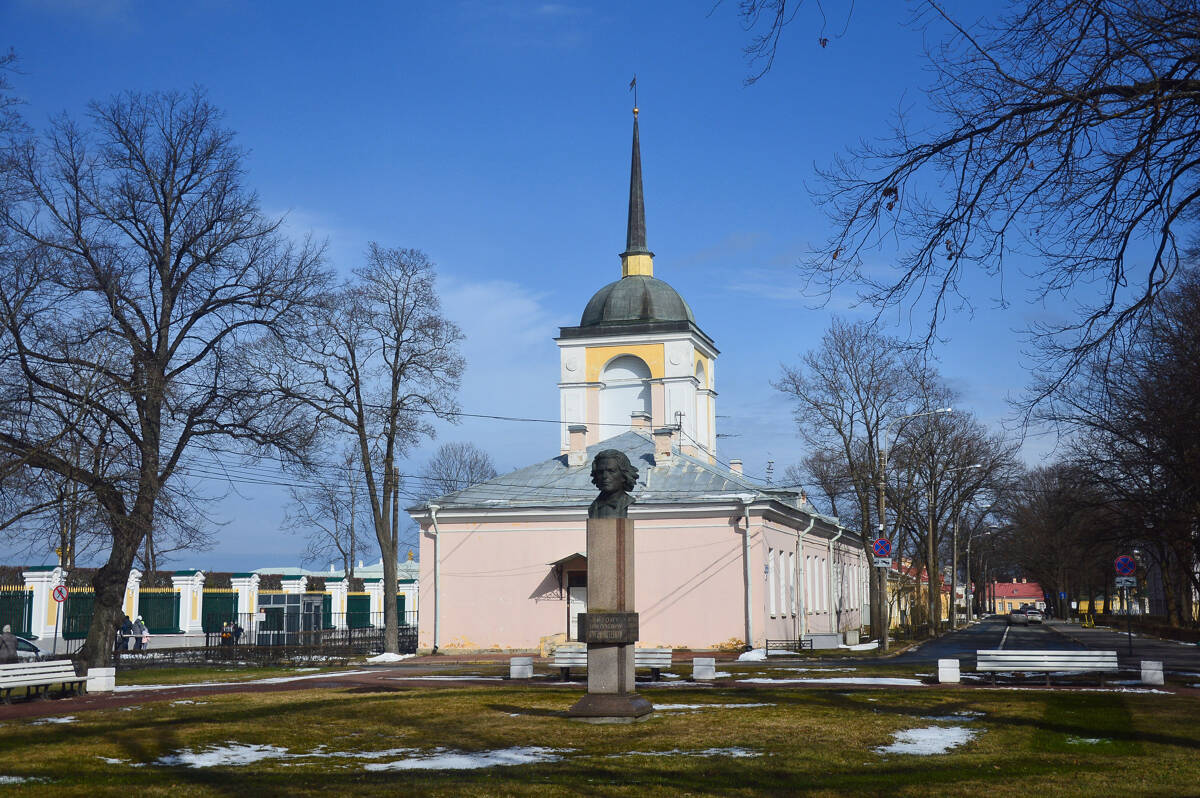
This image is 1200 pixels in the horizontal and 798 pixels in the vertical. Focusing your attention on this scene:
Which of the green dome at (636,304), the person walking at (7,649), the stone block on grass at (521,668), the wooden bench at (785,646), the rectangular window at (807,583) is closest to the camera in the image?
the person walking at (7,649)

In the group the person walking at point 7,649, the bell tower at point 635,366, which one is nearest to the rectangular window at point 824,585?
the bell tower at point 635,366

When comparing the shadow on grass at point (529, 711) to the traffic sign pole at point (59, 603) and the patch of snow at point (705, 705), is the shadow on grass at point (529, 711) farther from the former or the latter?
the traffic sign pole at point (59, 603)

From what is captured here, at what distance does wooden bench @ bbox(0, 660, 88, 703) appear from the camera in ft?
60.3

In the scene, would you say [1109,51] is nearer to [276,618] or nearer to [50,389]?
[50,389]

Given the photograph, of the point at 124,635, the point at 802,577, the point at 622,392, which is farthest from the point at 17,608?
the point at 802,577

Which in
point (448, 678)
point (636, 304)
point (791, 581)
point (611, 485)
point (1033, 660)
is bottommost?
point (448, 678)

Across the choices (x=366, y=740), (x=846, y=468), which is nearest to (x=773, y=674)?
(x=366, y=740)

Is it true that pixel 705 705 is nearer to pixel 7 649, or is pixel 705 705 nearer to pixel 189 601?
pixel 7 649

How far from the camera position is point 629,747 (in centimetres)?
1248

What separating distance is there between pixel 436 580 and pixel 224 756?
79.0ft

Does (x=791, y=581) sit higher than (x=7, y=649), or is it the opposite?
(x=791, y=581)

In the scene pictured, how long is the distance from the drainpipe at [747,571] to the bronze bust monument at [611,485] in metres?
18.5

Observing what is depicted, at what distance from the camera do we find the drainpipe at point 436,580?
35844 millimetres

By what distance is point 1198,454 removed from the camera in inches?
1180
